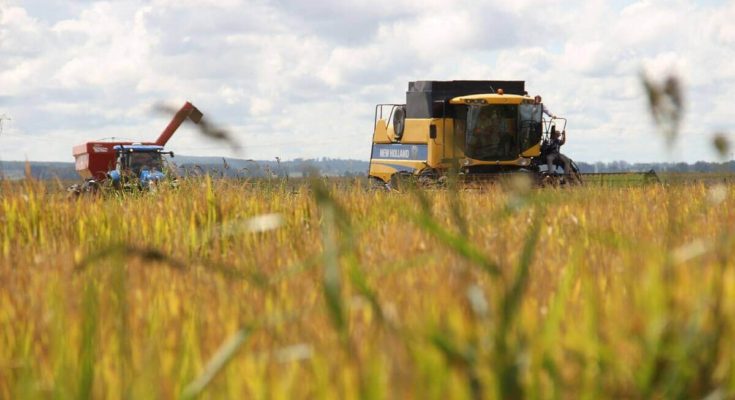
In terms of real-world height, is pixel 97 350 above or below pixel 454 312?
below

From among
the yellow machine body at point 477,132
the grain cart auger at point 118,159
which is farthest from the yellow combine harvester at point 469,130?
the grain cart auger at point 118,159

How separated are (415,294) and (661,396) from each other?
100 cm

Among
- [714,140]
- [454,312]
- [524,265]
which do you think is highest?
[714,140]

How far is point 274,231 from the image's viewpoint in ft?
17.1

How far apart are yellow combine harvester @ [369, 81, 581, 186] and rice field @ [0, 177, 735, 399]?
15610 mm

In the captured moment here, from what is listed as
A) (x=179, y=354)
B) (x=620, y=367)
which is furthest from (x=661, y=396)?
(x=179, y=354)

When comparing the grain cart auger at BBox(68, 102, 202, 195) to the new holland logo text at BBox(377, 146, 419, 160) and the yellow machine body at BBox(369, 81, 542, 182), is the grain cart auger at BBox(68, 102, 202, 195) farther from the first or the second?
the yellow machine body at BBox(369, 81, 542, 182)

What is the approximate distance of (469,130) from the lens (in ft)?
64.1

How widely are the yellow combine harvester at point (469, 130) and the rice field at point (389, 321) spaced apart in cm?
Answer: 1561

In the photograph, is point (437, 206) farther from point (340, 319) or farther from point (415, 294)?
point (340, 319)

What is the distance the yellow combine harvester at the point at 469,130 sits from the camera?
19.6 metres

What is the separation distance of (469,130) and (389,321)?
18181 mm

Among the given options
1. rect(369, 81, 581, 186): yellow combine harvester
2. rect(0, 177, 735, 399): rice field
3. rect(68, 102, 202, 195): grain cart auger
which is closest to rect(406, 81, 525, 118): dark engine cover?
rect(369, 81, 581, 186): yellow combine harvester

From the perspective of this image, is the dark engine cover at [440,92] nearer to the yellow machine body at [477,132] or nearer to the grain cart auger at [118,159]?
the yellow machine body at [477,132]
